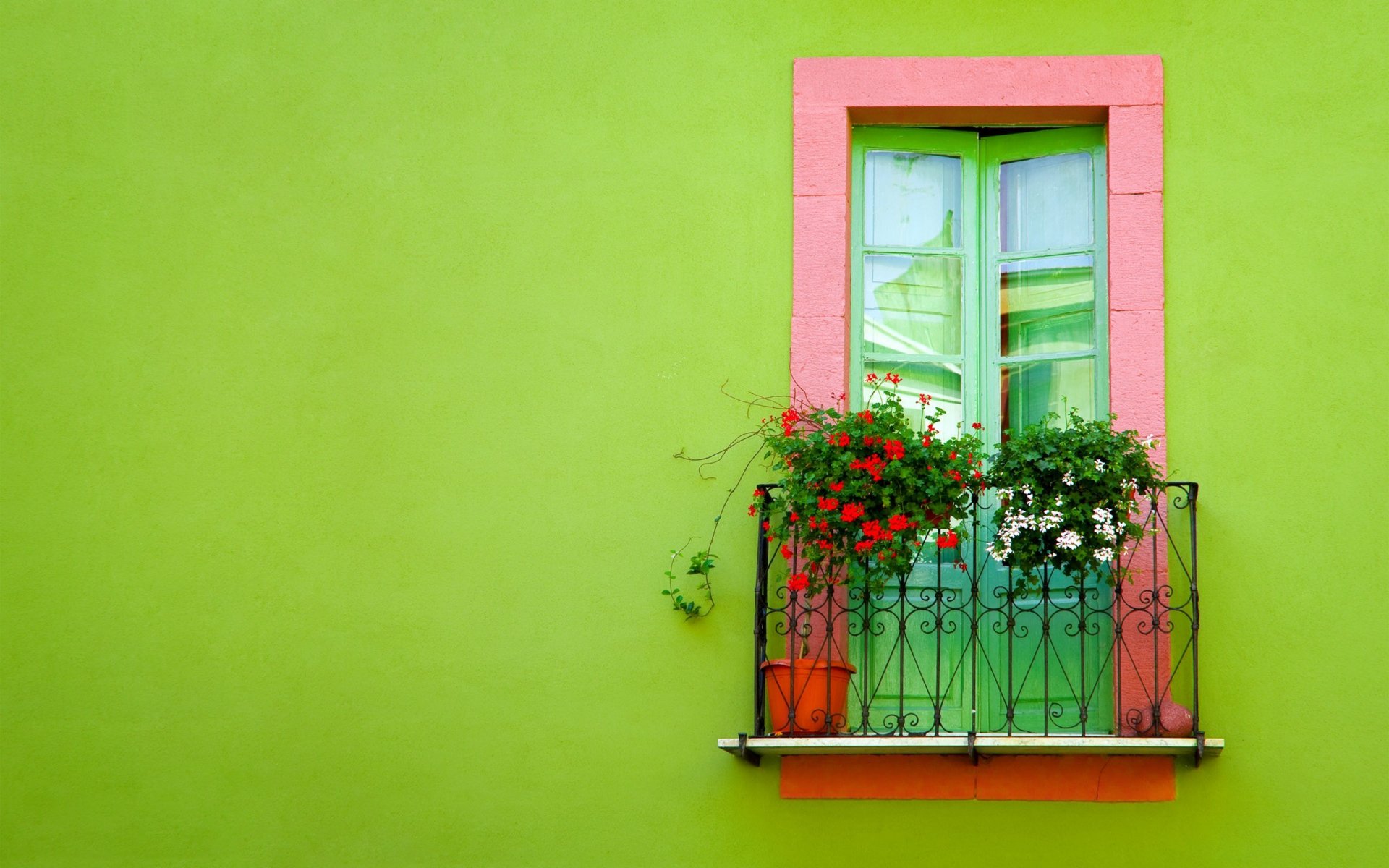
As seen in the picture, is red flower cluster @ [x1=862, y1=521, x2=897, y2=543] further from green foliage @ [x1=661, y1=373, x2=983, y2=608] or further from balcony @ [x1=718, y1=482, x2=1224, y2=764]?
balcony @ [x1=718, y1=482, x2=1224, y2=764]

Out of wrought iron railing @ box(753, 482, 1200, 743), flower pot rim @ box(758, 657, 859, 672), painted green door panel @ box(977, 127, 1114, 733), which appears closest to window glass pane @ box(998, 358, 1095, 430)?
painted green door panel @ box(977, 127, 1114, 733)

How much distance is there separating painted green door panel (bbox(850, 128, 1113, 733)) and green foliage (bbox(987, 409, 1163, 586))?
258 mm

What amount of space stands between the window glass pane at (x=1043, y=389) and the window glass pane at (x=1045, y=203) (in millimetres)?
456

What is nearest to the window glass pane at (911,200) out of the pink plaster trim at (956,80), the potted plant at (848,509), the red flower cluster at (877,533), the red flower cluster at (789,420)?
the pink plaster trim at (956,80)

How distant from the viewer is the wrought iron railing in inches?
227

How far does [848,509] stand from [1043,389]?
1116 millimetres

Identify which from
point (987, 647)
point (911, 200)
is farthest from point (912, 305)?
point (987, 647)

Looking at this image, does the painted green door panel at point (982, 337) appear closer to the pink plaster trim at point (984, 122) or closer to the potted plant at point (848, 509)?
the pink plaster trim at point (984, 122)

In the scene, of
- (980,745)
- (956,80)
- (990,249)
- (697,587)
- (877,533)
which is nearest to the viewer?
(980,745)

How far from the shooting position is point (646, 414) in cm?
623

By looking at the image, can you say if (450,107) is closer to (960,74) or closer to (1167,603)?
(960,74)

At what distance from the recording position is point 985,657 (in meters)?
6.12

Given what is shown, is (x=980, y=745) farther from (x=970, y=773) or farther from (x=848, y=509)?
(x=848, y=509)

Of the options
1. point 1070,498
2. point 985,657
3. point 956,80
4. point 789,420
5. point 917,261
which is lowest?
point 985,657
